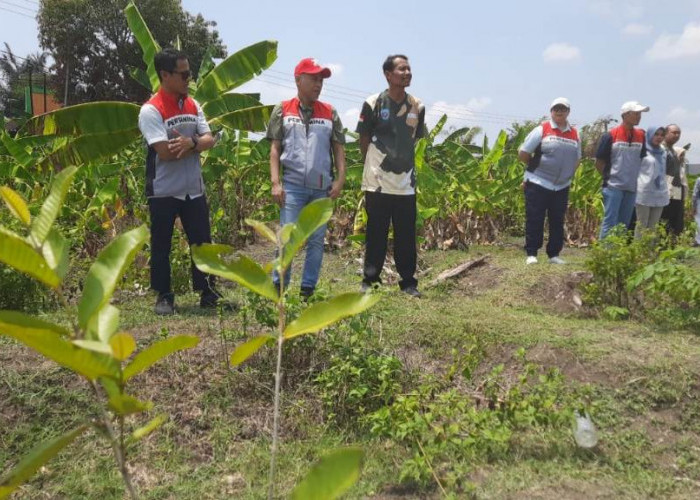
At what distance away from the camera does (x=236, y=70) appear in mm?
6168

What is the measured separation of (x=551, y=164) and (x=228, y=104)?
3.39 m

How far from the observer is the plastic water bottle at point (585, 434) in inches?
99.0

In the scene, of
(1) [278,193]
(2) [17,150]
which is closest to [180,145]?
(1) [278,193]

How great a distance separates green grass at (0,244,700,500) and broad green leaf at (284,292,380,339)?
4.57 ft

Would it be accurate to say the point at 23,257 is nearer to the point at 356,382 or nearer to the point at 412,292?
the point at 356,382

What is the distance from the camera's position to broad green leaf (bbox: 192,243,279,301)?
3.78ft

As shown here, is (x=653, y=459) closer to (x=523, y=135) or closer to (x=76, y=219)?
(x=76, y=219)

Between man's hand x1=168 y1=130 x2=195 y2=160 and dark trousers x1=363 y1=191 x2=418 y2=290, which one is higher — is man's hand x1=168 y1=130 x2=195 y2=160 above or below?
above

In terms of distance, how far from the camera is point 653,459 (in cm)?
257

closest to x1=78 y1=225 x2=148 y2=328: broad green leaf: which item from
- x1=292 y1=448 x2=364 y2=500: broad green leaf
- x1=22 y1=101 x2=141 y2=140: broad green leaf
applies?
x1=292 y1=448 x2=364 y2=500: broad green leaf

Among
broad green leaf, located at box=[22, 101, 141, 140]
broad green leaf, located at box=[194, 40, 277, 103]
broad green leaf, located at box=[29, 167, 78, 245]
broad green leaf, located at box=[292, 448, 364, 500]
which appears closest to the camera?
broad green leaf, located at box=[292, 448, 364, 500]

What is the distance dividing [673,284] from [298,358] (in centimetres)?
231

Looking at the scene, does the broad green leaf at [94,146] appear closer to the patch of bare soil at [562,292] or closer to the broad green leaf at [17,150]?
the broad green leaf at [17,150]

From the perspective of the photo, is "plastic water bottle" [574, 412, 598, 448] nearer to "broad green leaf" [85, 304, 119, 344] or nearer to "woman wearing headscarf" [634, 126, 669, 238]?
"broad green leaf" [85, 304, 119, 344]
